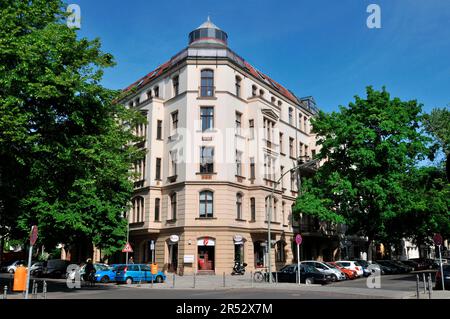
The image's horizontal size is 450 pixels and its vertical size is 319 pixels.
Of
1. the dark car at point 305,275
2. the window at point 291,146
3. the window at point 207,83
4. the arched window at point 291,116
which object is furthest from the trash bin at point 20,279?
the arched window at point 291,116

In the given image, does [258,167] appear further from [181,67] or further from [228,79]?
[181,67]

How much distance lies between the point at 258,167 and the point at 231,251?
832 cm

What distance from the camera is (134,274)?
28.4 metres

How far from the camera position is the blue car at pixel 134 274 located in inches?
1109

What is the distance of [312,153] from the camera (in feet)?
171

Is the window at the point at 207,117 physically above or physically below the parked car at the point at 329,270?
above

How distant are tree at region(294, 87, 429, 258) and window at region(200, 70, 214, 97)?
36.5 feet

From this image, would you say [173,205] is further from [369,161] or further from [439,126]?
[439,126]

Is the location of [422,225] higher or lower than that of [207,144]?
lower

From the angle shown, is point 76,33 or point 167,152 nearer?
point 76,33

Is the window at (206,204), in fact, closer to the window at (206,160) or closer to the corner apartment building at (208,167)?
the corner apartment building at (208,167)

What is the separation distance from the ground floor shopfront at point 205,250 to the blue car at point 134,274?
528 centimetres
